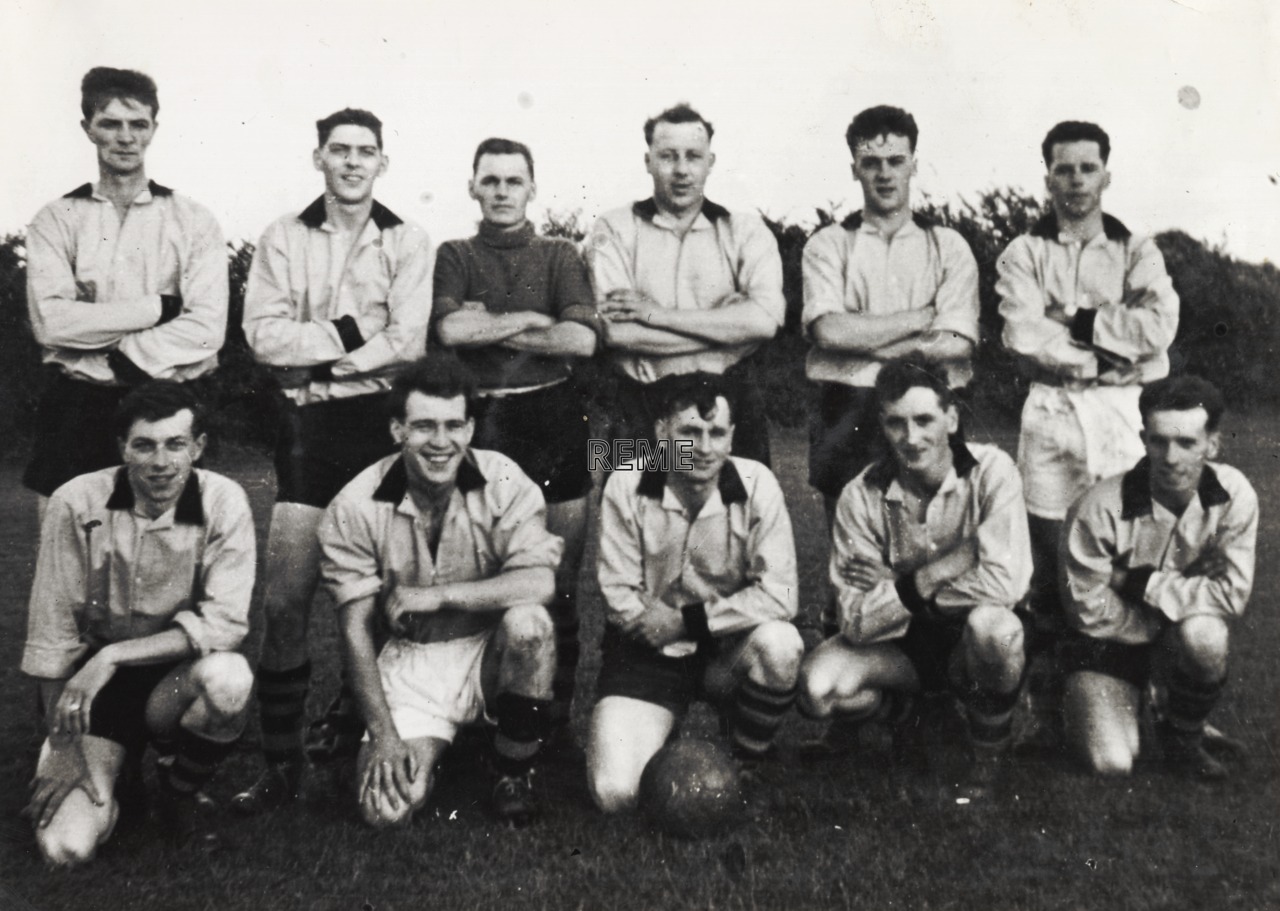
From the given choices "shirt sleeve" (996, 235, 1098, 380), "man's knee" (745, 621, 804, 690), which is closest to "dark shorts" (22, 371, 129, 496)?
"man's knee" (745, 621, 804, 690)

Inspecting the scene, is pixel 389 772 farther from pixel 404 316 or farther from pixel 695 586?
pixel 404 316

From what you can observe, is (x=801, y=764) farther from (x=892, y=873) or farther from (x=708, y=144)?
(x=708, y=144)

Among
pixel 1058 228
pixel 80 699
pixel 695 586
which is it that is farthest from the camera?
pixel 1058 228

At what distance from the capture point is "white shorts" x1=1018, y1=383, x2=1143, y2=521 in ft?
16.0

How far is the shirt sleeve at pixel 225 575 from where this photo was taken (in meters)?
4.37

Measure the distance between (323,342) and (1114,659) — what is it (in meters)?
3.38

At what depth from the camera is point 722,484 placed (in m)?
4.59

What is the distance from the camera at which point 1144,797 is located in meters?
4.31

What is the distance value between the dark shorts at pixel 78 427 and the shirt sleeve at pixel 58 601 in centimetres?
28

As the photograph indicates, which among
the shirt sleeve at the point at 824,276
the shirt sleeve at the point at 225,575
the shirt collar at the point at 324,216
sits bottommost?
the shirt sleeve at the point at 225,575

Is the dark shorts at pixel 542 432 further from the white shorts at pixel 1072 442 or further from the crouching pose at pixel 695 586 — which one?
the white shorts at pixel 1072 442

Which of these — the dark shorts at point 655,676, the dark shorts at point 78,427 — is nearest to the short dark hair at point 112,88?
the dark shorts at point 78,427

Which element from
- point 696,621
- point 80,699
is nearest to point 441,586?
point 696,621

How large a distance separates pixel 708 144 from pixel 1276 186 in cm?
244
